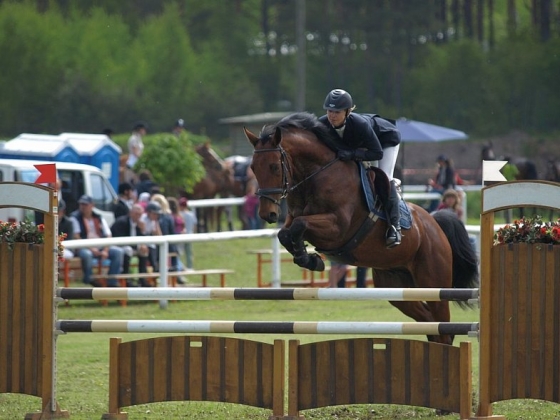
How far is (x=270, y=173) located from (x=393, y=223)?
103 cm

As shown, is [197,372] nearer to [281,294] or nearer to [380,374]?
[281,294]

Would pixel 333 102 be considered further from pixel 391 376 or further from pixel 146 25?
pixel 146 25

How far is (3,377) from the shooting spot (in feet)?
20.6

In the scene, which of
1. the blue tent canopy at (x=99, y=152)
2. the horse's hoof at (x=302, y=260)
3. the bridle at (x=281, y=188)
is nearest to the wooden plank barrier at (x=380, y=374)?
the horse's hoof at (x=302, y=260)

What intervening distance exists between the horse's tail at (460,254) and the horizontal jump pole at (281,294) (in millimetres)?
1949

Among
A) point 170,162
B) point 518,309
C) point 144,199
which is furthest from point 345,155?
point 170,162

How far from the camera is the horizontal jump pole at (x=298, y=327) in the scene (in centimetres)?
595

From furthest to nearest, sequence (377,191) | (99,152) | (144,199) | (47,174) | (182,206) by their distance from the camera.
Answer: (99,152) < (182,206) < (144,199) < (377,191) < (47,174)

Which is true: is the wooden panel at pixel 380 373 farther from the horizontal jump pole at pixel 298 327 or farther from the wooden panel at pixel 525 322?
the wooden panel at pixel 525 322

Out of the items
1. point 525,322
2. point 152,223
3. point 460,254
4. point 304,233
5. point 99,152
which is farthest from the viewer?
point 99,152

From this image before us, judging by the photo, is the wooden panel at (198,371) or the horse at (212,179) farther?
the horse at (212,179)

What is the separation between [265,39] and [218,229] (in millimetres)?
31520

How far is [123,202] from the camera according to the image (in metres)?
15.7

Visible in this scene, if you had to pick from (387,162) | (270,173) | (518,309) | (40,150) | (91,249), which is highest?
(40,150)
